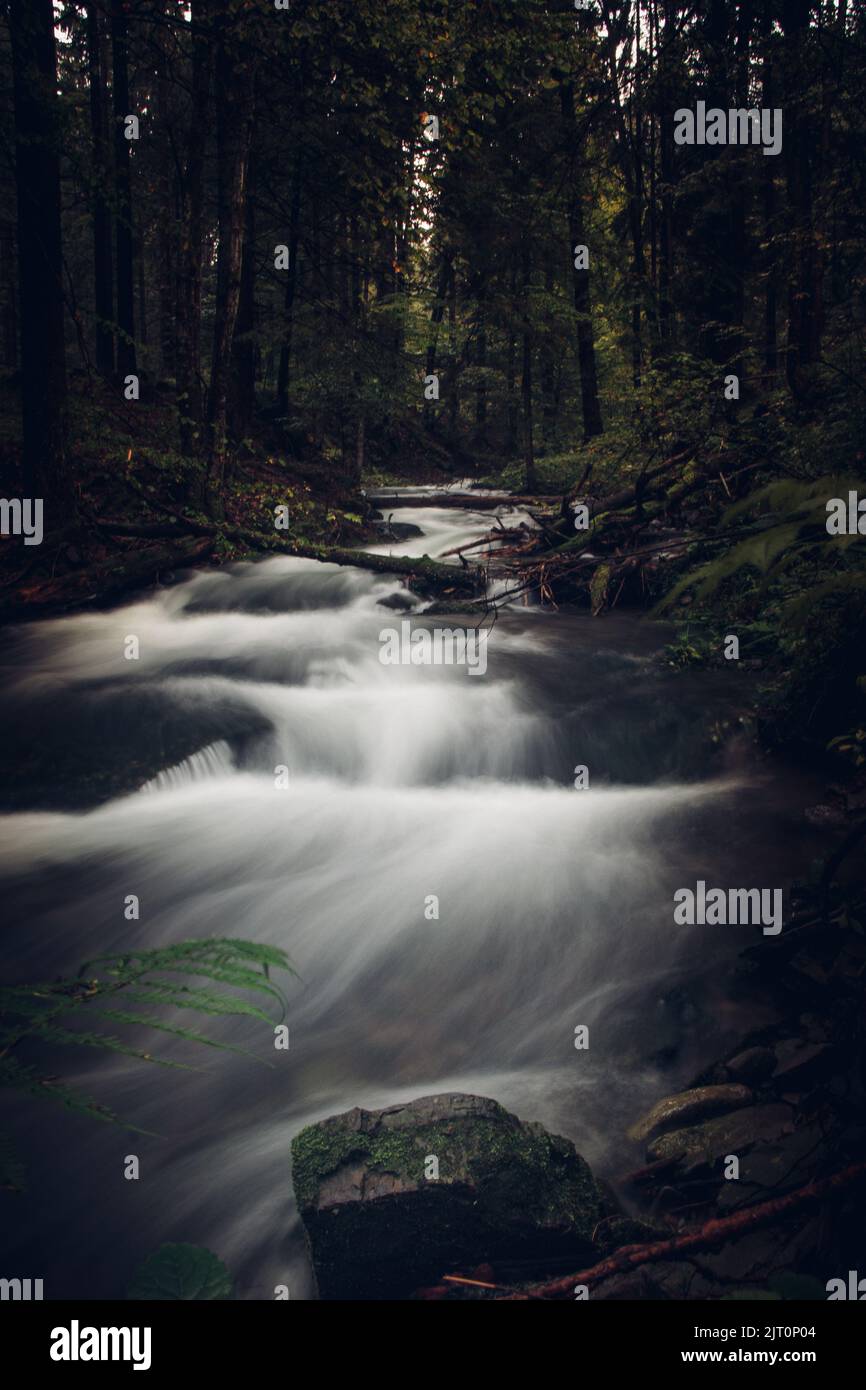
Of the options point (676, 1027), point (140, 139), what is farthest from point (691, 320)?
point (140, 139)

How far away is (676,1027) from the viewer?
163 inches

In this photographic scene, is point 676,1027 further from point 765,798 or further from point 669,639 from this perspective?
point 669,639

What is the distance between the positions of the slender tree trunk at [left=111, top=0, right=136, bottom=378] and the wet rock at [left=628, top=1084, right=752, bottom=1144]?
1111 cm

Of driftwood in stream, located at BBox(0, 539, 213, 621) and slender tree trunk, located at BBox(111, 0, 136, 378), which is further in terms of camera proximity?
slender tree trunk, located at BBox(111, 0, 136, 378)

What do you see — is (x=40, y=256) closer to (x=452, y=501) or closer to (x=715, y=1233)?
(x=715, y=1233)

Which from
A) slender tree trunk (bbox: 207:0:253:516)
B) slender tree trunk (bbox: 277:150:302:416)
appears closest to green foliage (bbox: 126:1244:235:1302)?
slender tree trunk (bbox: 207:0:253:516)

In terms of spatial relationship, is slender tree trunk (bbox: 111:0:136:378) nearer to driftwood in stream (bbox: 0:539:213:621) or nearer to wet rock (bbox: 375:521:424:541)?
driftwood in stream (bbox: 0:539:213:621)

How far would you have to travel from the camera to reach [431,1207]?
2.70 meters

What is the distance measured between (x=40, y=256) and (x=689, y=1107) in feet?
34.8

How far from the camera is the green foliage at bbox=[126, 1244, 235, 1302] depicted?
1916 millimetres

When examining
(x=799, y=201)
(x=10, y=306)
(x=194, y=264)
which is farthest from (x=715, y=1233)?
(x=10, y=306)

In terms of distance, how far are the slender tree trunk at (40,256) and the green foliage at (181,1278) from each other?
1008 centimetres

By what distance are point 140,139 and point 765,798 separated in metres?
21.0

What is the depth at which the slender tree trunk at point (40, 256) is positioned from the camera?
8.37 metres
